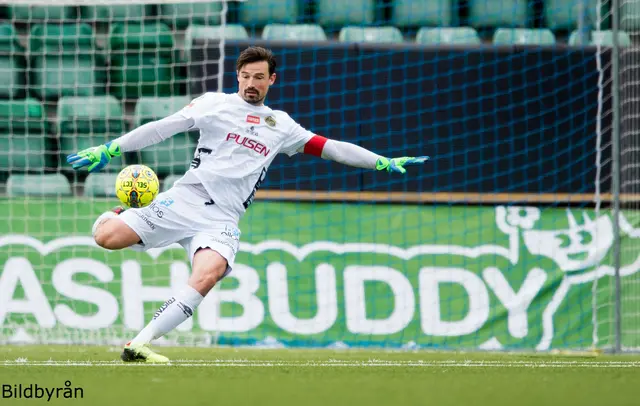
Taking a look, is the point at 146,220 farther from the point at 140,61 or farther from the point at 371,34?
the point at 371,34

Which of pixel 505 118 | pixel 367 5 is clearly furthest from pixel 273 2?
pixel 505 118

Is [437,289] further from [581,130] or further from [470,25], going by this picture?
[470,25]

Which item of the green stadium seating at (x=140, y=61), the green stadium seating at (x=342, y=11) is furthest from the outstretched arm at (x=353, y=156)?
the green stadium seating at (x=342, y=11)

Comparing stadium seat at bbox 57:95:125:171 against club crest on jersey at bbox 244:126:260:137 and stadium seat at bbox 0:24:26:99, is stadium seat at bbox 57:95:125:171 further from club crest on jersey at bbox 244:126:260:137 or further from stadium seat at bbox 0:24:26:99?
club crest on jersey at bbox 244:126:260:137

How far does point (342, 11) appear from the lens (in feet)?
36.7

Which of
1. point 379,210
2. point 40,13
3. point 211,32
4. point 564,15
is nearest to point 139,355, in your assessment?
point 379,210

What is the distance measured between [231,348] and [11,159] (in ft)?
10.5

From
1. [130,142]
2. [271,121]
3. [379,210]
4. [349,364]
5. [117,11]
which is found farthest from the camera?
[117,11]

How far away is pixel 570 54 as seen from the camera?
996 centimetres

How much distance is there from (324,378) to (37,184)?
5.48m

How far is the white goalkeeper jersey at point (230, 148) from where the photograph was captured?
6945 millimetres

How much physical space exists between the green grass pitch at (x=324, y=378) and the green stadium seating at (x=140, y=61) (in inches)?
136

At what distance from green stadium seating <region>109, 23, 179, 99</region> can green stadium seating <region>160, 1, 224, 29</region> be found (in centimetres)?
40

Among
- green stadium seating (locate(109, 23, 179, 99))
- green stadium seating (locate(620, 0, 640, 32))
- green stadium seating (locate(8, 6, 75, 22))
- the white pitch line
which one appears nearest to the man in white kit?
the white pitch line
